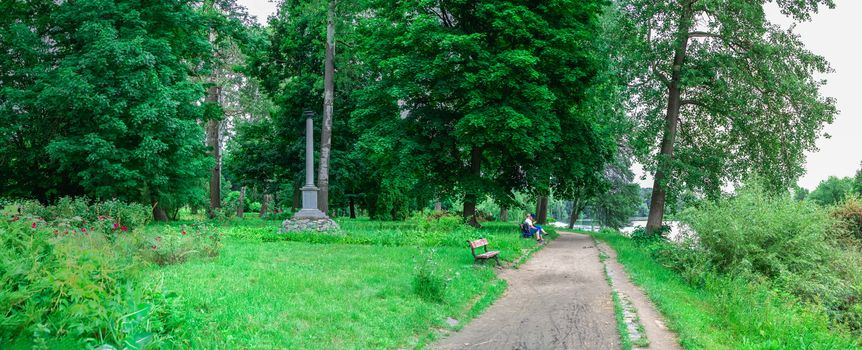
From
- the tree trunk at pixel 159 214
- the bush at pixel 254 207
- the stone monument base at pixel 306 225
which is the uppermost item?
the bush at pixel 254 207

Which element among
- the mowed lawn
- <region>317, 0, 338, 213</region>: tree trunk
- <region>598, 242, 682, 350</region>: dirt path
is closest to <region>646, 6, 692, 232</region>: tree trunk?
<region>598, 242, 682, 350</region>: dirt path

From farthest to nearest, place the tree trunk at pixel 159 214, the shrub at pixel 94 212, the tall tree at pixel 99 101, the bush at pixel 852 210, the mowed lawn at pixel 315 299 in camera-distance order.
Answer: the tree trunk at pixel 159 214 → the bush at pixel 852 210 → the tall tree at pixel 99 101 → the shrub at pixel 94 212 → the mowed lawn at pixel 315 299

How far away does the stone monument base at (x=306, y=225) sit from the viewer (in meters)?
18.9

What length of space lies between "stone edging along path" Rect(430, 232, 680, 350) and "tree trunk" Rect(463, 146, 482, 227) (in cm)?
784

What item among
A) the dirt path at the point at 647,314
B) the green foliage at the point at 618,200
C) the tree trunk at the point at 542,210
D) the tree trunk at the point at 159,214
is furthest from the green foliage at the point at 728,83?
the tree trunk at the point at 159,214

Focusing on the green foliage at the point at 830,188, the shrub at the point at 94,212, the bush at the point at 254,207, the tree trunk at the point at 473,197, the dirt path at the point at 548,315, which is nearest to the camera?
the dirt path at the point at 548,315

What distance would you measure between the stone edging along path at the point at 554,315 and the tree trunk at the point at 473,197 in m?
7.84

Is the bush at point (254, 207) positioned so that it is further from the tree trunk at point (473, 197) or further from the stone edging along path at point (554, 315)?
the stone edging along path at point (554, 315)

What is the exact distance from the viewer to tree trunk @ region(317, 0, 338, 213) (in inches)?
917

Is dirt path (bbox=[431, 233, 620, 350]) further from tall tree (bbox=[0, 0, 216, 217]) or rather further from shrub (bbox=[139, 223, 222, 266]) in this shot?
tall tree (bbox=[0, 0, 216, 217])

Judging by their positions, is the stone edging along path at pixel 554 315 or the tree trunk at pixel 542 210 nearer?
the stone edging along path at pixel 554 315

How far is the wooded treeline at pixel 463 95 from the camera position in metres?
19.7

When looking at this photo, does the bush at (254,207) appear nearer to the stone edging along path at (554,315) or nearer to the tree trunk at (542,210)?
the tree trunk at (542,210)

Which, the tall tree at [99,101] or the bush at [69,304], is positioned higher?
the tall tree at [99,101]
